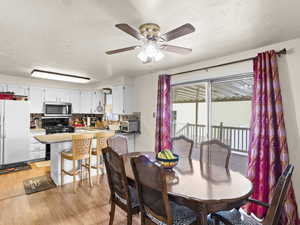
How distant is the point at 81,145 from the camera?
3115 mm

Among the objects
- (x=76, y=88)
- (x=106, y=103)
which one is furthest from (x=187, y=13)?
(x=76, y=88)

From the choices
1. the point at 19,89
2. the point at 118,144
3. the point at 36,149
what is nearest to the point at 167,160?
the point at 118,144

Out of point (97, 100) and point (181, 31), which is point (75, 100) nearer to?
point (97, 100)

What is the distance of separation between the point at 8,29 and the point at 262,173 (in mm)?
3725

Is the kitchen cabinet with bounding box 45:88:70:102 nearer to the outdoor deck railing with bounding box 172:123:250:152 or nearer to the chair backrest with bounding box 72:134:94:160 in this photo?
the chair backrest with bounding box 72:134:94:160

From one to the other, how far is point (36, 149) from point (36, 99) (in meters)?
1.43

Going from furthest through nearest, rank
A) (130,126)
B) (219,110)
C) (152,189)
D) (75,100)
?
(75,100) → (130,126) → (219,110) → (152,189)

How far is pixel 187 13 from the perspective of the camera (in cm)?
168

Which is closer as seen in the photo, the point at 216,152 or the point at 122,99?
the point at 216,152

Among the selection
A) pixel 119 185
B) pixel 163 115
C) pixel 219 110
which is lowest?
pixel 119 185

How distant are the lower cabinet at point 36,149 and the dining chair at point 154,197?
4.37m

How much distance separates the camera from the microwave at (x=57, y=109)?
507 centimetres

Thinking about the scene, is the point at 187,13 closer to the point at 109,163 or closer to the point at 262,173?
the point at 109,163

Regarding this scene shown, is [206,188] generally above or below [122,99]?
below
